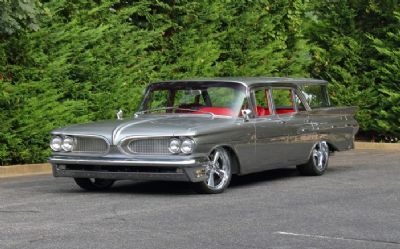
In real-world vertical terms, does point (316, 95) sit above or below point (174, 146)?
above

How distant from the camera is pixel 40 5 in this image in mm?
15977

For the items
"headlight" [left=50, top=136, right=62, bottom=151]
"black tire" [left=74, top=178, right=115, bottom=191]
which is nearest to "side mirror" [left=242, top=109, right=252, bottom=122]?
"black tire" [left=74, top=178, right=115, bottom=191]

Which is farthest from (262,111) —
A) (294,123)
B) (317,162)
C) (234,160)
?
(317,162)

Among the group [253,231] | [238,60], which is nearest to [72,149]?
[253,231]

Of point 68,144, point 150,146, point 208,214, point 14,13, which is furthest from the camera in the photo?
point 14,13

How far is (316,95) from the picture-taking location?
15.5 metres

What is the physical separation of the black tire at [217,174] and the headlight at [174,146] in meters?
0.56

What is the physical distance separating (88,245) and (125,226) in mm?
1149

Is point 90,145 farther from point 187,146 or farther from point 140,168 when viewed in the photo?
point 187,146

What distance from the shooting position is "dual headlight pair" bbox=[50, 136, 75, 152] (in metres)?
12.5

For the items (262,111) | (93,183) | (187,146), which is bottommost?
(93,183)

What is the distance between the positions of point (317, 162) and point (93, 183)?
3.65m

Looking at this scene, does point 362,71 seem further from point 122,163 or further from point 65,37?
point 122,163

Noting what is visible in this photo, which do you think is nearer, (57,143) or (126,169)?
(126,169)
